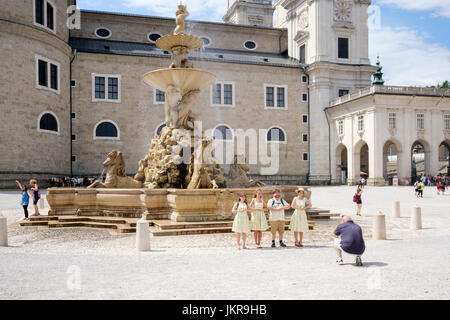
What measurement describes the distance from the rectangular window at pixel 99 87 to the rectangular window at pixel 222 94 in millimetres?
10411

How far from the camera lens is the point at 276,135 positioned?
42.8 meters

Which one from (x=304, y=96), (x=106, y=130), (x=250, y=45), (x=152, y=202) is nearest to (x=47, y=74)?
(x=106, y=130)

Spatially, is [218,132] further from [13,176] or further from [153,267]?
[153,267]


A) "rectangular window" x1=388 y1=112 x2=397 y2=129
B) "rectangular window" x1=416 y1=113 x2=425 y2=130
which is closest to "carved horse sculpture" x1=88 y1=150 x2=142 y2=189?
"rectangular window" x1=388 y1=112 x2=397 y2=129

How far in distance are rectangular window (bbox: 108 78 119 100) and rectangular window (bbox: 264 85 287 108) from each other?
1469cm

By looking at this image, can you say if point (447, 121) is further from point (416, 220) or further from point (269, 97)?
point (416, 220)

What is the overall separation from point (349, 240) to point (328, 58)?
125ft

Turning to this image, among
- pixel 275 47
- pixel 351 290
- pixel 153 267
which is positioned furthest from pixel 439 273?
pixel 275 47

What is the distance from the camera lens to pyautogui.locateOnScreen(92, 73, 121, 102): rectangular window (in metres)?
37.8

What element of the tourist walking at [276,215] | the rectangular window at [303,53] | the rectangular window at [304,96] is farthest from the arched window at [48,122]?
the tourist walking at [276,215]

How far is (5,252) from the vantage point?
27.1 feet

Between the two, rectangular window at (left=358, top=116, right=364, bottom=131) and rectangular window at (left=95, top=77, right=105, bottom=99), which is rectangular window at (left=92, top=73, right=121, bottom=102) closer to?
rectangular window at (left=95, top=77, right=105, bottom=99)

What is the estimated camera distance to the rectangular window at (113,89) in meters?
38.4

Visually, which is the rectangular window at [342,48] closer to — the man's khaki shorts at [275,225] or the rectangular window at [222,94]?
the rectangular window at [222,94]
